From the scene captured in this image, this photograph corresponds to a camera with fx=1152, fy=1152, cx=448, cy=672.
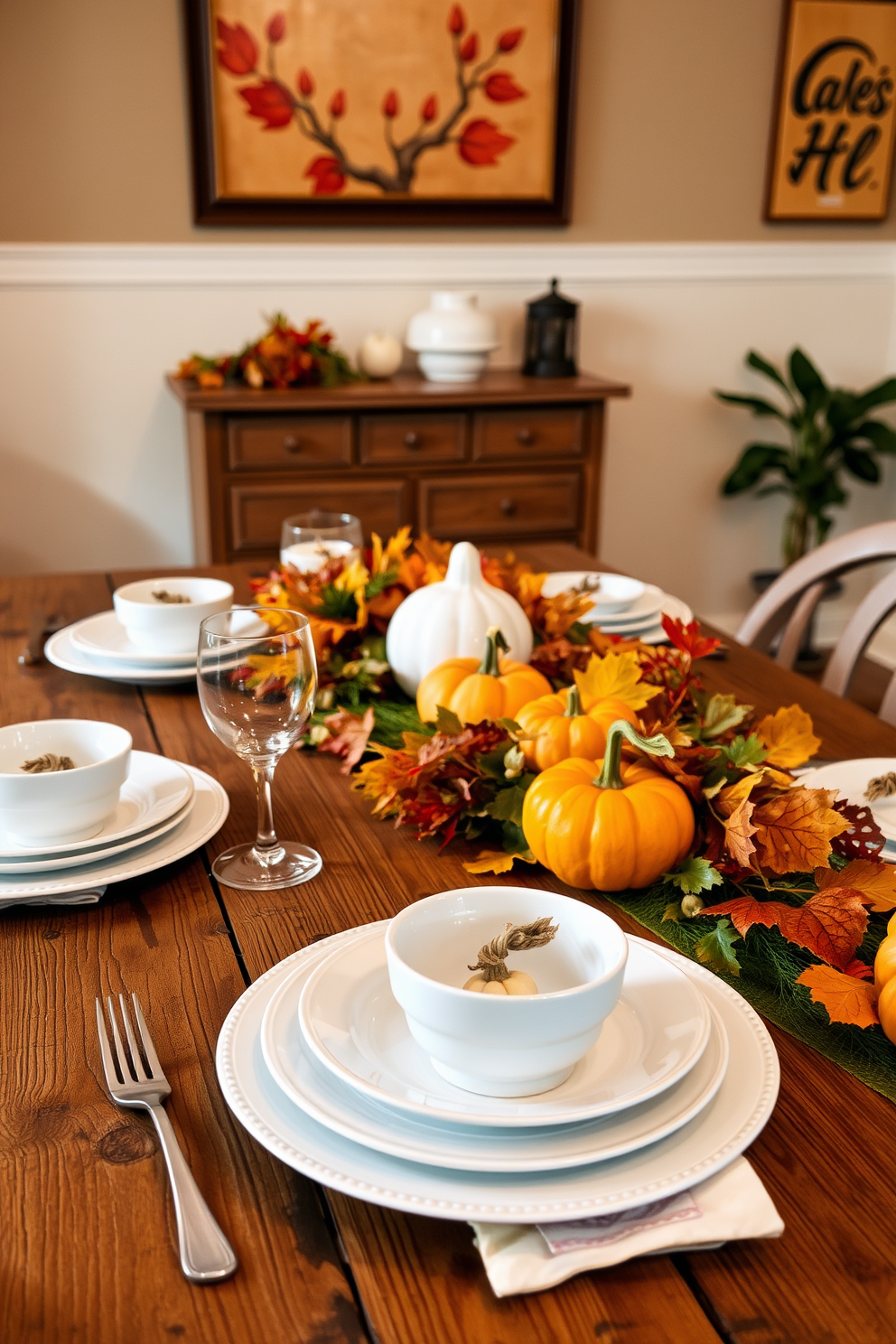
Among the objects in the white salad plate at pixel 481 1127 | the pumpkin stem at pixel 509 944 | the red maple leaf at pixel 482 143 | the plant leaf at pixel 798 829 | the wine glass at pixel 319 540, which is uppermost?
the red maple leaf at pixel 482 143

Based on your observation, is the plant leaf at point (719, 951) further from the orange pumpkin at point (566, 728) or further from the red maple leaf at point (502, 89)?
the red maple leaf at point (502, 89)

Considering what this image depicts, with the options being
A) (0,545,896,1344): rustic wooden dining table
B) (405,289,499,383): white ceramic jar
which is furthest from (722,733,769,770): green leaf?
(405,289,499,383): white ceramic jar

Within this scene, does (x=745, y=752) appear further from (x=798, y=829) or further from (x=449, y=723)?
(x=449, y=723)

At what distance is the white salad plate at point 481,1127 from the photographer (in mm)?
535

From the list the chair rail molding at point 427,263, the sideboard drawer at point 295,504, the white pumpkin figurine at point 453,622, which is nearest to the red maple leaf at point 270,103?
the chair rail molding at point 427,263

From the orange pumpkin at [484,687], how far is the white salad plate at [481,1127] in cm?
48

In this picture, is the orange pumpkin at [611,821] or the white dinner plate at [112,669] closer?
the orange pumpkin at [611,821]

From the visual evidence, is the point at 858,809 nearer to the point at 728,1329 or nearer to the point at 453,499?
the point at 728,1329

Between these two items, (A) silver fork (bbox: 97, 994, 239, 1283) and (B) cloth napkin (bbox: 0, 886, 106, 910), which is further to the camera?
(B) cloth napkin (bbox: 0, 886, 106, 910)

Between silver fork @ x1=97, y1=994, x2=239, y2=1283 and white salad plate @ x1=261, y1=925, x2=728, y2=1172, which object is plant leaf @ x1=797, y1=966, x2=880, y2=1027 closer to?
white salad plate @ x1=261, y1=925, x2=728, y2=1172

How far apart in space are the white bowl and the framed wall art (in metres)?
2.87

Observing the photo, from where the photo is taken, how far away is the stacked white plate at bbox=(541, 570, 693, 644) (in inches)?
57.1

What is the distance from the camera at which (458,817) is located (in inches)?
37.0

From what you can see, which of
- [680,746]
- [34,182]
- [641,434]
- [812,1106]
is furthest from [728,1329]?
[641,434]
